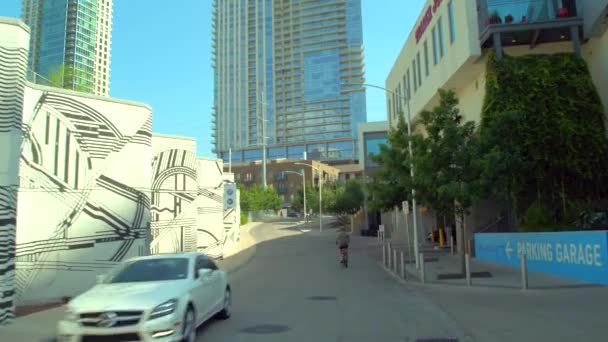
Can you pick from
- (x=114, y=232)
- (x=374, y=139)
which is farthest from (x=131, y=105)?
(x=374, y=139)

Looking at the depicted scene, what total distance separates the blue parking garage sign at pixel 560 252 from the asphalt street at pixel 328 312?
4680mm

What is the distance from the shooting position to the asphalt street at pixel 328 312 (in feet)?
26.7

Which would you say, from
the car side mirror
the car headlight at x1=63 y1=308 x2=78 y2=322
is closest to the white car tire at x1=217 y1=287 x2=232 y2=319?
the car side mirror

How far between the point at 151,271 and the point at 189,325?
1.45 m

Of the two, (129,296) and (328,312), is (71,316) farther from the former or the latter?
(328,312)

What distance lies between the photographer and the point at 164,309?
681 cm

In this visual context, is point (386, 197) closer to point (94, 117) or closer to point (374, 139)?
point (94, 117)

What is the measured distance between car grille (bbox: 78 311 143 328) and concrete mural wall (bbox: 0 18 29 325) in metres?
4.15

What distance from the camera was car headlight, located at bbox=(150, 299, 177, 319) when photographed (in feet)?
21.9

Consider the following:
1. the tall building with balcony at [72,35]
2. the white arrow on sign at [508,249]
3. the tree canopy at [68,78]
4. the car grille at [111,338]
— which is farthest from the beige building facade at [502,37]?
the tall building with balcony at [72,35]

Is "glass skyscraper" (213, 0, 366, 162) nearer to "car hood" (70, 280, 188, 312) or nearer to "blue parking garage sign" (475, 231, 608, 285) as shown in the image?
"blue parking garage sign" (475, 231, 608, 285)

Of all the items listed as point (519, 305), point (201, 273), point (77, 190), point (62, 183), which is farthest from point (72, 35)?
point (519, 305)

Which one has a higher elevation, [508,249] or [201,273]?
[201,273]

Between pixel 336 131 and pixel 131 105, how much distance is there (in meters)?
154
